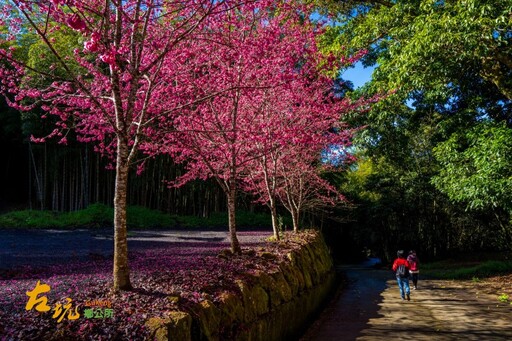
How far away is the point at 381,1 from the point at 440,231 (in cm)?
1655

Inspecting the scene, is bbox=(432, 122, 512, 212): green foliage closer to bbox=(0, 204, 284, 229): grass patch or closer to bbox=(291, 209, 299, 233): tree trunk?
bbox=(291, 209, 299, 233): tree trunk

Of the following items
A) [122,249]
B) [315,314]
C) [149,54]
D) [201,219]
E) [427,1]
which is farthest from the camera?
[201,219]

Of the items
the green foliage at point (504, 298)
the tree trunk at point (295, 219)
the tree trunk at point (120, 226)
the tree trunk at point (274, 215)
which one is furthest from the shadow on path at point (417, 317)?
the tree trunk at point (120, 226)

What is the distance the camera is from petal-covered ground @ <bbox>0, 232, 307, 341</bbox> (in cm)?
287

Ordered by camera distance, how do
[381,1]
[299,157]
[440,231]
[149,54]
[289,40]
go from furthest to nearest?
[440,231], [299,157], [381,1], [289,40], [149,54]

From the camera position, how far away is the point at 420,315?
761cm

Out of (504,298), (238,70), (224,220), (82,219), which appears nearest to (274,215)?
(238,70)

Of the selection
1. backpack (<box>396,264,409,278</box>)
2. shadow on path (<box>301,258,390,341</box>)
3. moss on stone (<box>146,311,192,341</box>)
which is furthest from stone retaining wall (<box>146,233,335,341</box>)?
backpack (<box>396,264,409,278</box>)

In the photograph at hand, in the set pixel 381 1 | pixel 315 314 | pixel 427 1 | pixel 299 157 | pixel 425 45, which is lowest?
pixel 315 314

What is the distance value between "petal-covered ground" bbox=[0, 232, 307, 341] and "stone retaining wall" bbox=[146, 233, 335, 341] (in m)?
0.16

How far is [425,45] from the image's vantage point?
7039 mm

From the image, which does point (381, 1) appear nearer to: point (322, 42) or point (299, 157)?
point (322, 42)

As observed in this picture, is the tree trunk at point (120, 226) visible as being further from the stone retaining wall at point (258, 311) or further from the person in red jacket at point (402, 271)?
the person in red jacket at point (402, 271)

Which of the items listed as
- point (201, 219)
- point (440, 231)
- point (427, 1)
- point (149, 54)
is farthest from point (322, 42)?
point (440, 231)
